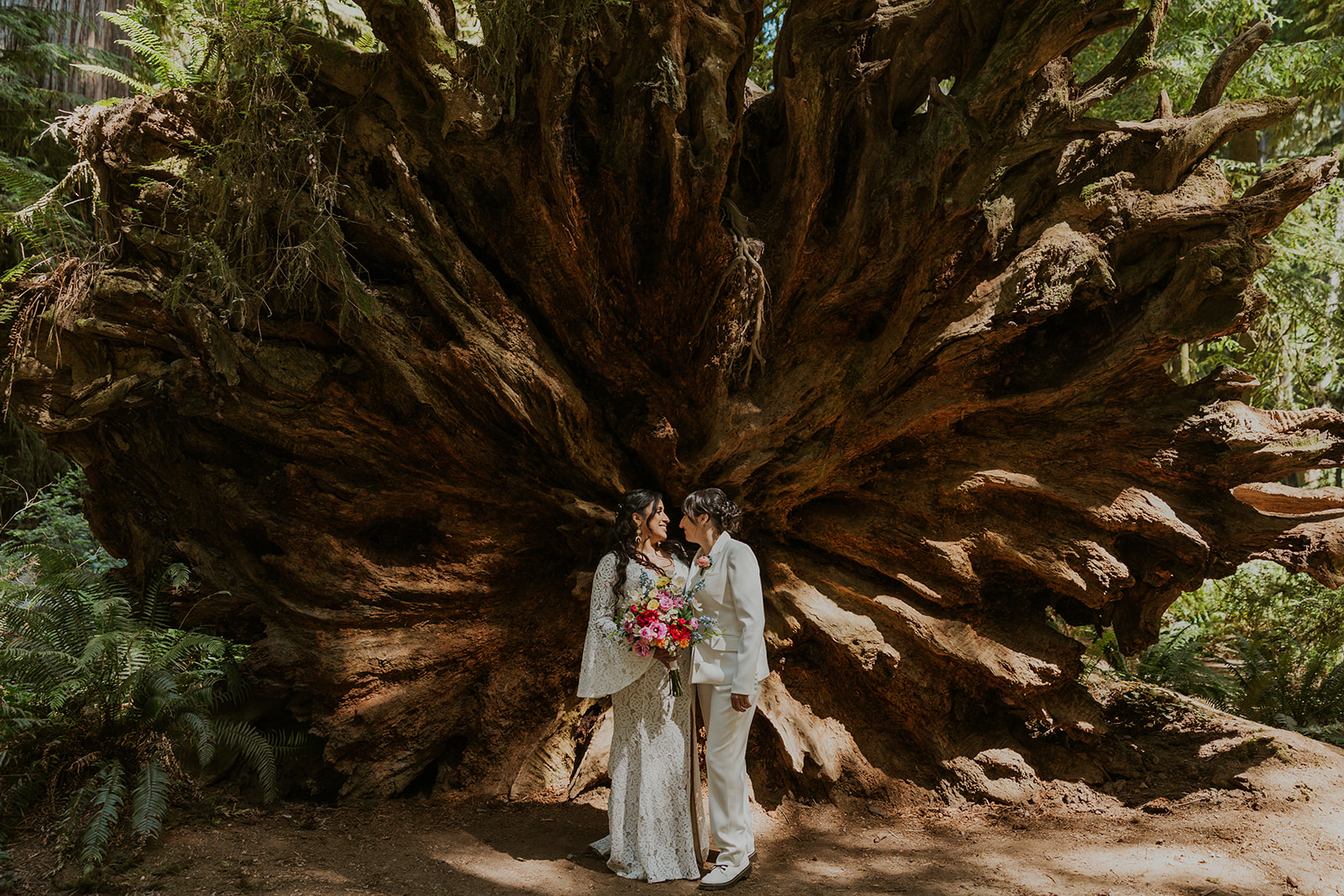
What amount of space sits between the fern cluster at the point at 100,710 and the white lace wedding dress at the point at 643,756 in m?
2.42

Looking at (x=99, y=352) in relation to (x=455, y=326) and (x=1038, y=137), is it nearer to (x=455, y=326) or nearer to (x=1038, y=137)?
(x=455, y=326)

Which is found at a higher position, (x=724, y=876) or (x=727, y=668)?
(x=727, y=668)

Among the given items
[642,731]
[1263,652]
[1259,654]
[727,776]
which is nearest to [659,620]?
[642,731]

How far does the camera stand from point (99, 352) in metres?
5.50

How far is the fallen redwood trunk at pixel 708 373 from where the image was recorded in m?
5.34

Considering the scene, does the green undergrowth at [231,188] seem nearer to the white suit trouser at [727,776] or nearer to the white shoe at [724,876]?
the white suit trouser at [727,776]

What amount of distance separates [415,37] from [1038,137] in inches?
166

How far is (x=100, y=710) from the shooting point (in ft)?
16.5

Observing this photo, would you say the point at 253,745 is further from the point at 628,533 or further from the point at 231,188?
the point at 231,188

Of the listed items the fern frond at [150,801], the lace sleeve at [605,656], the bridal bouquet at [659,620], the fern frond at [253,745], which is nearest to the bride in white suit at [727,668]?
the bridal bouquet at [659,620]

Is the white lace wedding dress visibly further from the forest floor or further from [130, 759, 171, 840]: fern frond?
[130, 759, 171, 840]: fern frond

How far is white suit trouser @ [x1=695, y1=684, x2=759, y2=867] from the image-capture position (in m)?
4.84

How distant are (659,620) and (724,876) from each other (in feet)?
5.07

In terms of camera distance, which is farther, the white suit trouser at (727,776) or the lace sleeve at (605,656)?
the lace sleeve at (605,656)
